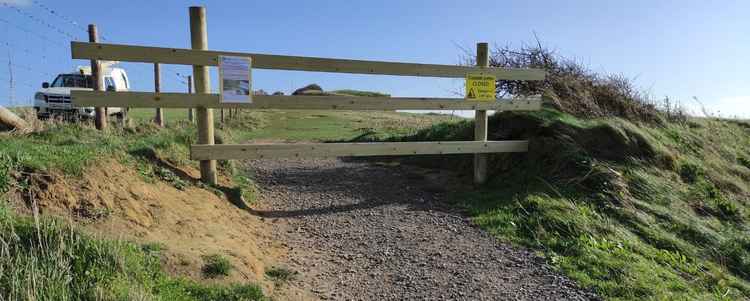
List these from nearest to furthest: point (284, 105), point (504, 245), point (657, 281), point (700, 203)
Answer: point (657, 281) < point (504, 245) < point (284, 105) < point (700, 203)

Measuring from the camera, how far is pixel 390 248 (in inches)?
200

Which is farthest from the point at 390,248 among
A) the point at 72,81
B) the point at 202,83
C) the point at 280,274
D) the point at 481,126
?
the point at 72,81

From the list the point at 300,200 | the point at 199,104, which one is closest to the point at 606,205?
the point at 300,200

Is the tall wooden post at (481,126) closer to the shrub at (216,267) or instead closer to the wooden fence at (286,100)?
the wooden fence at (286,100)

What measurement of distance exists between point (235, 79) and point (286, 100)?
0.69 m

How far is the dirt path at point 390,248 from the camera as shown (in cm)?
416

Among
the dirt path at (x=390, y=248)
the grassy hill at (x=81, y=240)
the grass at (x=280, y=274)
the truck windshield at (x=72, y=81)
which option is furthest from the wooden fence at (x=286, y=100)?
the truck windshield at (x=72, y=81)

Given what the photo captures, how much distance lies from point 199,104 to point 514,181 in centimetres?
466

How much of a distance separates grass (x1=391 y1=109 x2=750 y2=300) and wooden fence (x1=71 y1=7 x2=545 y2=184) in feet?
2.25

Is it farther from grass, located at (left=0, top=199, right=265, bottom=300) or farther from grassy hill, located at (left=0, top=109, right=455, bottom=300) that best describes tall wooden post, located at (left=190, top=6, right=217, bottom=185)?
grass, located at (left=0, top=199, right=265, bottom=300)

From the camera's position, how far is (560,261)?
16.0 ft

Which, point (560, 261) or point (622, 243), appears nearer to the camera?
point (560, 261)

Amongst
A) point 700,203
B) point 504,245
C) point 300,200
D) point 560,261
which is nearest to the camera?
point 560,261

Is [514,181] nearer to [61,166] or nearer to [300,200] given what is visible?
[300,200]
